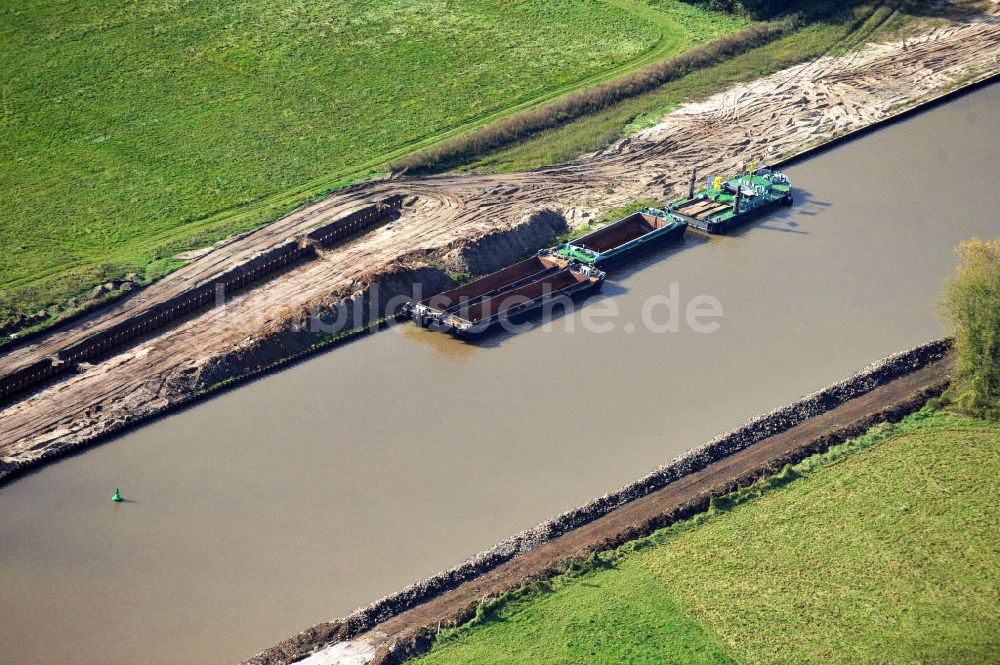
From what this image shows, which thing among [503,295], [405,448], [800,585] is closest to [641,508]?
[800,585]

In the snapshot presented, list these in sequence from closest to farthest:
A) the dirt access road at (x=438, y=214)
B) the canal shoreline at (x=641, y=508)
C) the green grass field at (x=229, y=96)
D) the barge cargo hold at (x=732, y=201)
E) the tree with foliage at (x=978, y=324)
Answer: the canal shoreline at (x=641, y=508), the tree with foliage at (x=978, y=324), the dirt access road at (x=438, y=214), the green grass field at (x=229, y=96), the barge cargo hold at (x=732, y=201)

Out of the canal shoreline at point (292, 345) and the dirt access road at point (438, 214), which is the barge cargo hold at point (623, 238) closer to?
the canal shoreline at point (292, 345)

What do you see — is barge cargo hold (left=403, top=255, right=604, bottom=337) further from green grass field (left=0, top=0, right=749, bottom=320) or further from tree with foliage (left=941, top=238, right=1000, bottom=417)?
tree with foliage (left=941, top=238, right=1000, bottom=417)

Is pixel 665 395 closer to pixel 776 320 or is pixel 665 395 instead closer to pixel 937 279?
pixel 776 320

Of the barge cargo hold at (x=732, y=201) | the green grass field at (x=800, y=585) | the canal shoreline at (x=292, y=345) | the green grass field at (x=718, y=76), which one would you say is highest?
the green grass field at (x=718, y=76)

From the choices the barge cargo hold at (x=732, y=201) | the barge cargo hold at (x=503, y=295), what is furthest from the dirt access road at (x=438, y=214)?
the barge cargo hold at (x=732, y=201)

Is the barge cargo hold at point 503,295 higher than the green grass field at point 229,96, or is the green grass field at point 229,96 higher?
the green grass field at point 229,96

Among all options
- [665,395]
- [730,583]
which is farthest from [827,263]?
[730,583]
